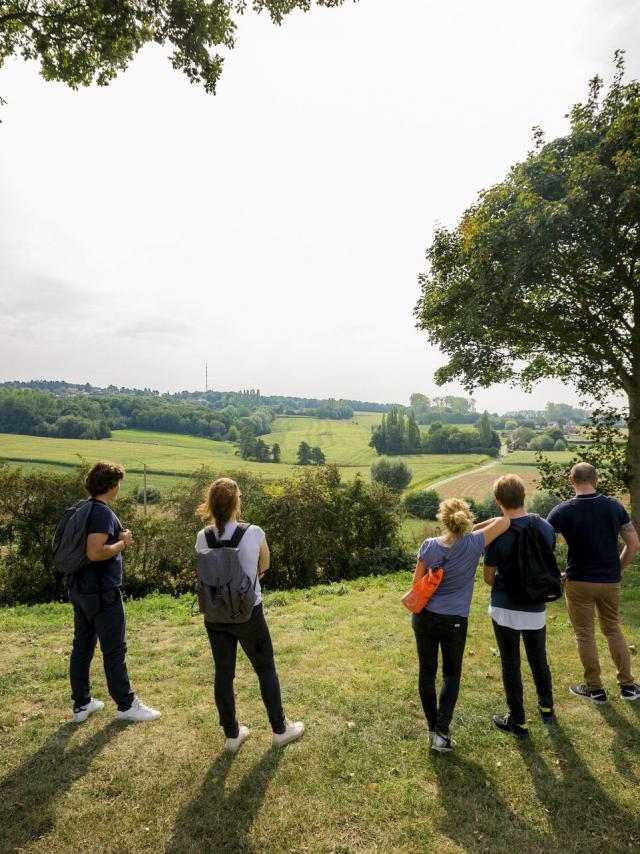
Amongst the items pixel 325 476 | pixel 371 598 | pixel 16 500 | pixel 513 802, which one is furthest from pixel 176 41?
pixel 16 500

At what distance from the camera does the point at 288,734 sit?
13.6 ft

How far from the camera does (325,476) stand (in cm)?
1734

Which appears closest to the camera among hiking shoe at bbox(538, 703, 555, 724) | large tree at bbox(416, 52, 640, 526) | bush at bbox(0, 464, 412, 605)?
hiking shoe at bbox(538, 703, 555, 724)

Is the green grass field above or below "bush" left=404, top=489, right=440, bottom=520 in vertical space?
above

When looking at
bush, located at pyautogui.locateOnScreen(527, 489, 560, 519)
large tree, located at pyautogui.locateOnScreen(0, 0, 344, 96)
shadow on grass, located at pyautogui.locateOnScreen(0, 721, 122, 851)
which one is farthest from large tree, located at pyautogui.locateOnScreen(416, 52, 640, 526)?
bush, located at pyautogui.locateOnScreen(527, 489, 560, 519)

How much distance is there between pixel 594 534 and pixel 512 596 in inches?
54.5

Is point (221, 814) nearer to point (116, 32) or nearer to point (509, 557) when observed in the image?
point (509, 557)

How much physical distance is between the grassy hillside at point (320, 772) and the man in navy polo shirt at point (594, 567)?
37 centimetres

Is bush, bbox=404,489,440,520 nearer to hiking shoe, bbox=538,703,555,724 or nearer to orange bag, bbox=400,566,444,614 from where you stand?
hiking shoe, bbox=538,703,555,724

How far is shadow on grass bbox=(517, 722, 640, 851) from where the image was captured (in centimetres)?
304

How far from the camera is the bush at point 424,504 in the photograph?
47281 millimetres

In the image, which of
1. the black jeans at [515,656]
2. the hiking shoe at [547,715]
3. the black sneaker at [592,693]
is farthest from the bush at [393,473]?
the black jeans at [515,656]

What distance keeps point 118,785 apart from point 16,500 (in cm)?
1683

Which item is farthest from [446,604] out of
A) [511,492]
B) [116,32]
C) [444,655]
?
[116,32]
